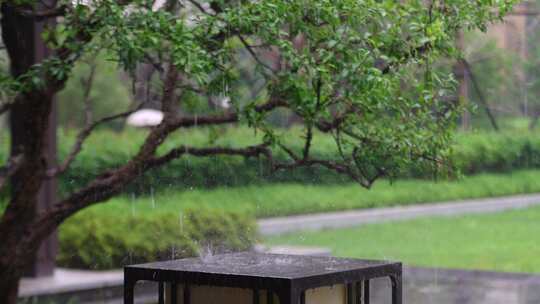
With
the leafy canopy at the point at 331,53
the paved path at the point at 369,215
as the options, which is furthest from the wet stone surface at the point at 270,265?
the paved path at the point at 369,215

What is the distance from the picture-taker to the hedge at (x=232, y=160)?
8664 mm

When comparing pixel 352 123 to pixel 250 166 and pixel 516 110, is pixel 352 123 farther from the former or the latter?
pixel 250 166

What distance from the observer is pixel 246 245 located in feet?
26.0

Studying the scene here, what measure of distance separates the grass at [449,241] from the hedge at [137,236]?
2323mm

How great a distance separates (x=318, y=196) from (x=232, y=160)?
20.8ft

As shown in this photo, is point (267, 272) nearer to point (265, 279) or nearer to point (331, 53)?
point (265, 279)

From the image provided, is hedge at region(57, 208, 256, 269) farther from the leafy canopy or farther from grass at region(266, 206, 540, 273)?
the leafy canopy

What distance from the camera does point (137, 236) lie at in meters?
8.81

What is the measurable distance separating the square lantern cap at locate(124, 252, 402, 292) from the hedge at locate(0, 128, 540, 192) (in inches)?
154

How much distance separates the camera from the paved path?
36.7 feet

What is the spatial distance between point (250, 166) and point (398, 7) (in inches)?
279

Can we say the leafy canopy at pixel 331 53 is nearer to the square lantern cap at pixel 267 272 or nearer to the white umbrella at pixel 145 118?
the square lantern cap at pixel 267 272

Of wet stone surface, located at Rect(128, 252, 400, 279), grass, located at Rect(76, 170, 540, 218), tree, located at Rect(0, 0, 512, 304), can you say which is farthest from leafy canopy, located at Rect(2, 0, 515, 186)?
grass, located at Rect(76, 170, 540, 218)

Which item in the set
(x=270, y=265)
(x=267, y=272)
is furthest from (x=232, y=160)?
(x=267, y=272)
